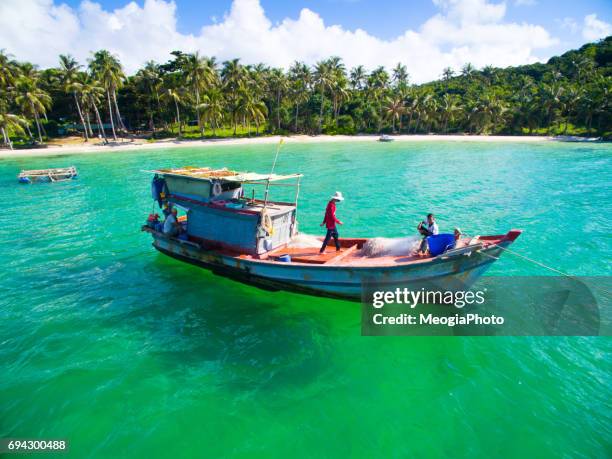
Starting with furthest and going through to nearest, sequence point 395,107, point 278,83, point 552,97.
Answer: point 395,107 < point 278,83 < point 552,97

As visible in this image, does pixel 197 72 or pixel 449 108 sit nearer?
pixel 197 72

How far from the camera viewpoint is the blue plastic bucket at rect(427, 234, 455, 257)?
29.4 feet

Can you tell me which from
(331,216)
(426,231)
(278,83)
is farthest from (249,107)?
(426,231)

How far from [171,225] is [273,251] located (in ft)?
13.7

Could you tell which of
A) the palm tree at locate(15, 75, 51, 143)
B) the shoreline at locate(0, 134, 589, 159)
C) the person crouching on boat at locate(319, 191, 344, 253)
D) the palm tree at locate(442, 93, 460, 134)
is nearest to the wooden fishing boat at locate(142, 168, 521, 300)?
the person crouching on boat at locate(319, 191, 344, 253)

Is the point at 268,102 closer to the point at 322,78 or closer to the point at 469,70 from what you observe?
the point at 322,78

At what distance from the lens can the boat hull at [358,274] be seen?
28.5ft

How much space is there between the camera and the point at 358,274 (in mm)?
9203

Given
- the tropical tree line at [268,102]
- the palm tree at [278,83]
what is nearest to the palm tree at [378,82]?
the tropical tree line at [268,102]

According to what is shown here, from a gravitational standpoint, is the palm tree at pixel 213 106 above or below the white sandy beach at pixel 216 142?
above

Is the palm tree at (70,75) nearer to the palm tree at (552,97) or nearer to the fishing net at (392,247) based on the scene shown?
the fishing net at (392,247)

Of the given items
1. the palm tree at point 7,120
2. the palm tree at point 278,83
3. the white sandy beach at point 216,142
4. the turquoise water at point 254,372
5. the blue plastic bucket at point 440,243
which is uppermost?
the palm tree at point 278,83

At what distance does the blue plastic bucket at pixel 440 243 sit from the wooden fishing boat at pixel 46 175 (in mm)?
35939

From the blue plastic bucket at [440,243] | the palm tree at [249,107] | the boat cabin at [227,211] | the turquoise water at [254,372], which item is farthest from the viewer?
the palm tree at [249,107]
